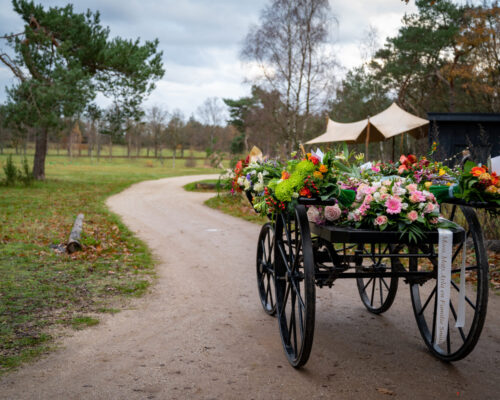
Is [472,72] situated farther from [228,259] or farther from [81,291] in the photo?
[81,291]

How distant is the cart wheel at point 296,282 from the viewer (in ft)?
9.77

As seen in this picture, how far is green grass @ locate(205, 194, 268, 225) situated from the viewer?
13062 millimetres

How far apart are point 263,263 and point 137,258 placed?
3.45 metres

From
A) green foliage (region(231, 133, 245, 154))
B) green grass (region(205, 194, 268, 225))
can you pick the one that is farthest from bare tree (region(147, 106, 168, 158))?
green grass (region(205, 194, 268, 225))

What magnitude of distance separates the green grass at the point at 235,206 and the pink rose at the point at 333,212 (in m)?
8.90

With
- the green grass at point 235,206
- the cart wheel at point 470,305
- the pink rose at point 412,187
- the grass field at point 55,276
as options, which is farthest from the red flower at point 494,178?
the green grass at point 235,206

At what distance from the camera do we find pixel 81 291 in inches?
216

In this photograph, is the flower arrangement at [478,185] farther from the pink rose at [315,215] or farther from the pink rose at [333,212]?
the pink rose at [315,215]

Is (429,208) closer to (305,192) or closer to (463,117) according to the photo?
(305,192)

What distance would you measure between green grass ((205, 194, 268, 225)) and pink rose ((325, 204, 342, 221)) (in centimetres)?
890

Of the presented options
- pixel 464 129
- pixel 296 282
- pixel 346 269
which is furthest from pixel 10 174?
pixel 346 269

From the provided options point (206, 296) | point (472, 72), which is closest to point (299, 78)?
point (472, 72)

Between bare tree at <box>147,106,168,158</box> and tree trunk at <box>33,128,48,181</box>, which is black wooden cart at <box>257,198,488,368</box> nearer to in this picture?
tree trunk at <box>33,128,48,181</box>

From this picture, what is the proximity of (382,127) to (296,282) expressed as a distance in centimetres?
1321
